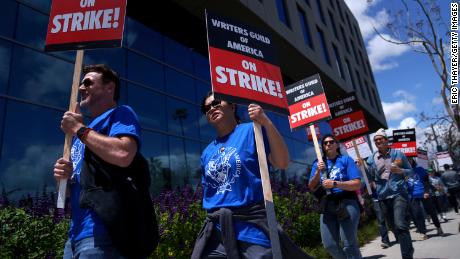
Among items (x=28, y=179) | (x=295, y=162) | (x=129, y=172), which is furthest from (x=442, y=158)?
(x=129, y=172)

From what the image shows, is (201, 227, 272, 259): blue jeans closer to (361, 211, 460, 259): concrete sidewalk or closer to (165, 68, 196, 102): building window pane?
(361, 211, 460, 259): concrete sidewalk

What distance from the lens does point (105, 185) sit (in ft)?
6.44

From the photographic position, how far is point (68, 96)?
33.5 feet

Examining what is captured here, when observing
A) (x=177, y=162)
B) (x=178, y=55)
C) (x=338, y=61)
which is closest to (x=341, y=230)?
(x=177, y=162)

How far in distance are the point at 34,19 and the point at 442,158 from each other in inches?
772

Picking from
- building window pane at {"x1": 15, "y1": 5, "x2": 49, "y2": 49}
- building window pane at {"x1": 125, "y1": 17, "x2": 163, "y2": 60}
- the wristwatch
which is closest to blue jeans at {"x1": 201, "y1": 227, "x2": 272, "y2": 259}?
the wristwatch

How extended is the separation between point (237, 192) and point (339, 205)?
8.16ft

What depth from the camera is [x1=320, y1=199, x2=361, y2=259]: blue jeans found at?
4.37 metres

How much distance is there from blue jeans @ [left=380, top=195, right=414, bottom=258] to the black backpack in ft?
14.0

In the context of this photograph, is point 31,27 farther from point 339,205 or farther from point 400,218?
point 400,218

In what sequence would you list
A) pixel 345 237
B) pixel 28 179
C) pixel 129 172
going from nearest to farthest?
pixel 129 172
pixel 345 237
pixel 28 179

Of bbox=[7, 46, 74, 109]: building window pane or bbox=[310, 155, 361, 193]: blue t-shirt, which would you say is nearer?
bbox=[310, 155, 361, 193]: blue t-shirt

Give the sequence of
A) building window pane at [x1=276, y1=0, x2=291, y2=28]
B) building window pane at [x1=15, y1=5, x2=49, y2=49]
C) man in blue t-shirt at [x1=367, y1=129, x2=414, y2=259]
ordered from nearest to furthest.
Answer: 1. man in blue t-shirt at [x1=367, y1=129, x2=414, y2=259]
2. building window pane at [x1=15, y1=5, x2=49, y2=49]
3. building window pane at [x1=276, y1=0, x2=291, y2=28]

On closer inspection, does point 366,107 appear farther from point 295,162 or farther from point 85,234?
point 85,234
